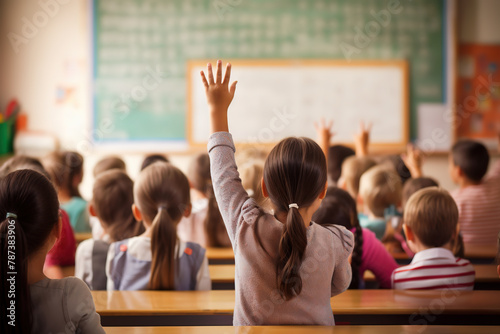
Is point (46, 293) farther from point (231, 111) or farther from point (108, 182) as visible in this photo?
point (231, 111)

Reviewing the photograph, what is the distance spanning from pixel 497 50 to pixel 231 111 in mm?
2798

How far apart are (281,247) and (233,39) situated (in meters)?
4.48

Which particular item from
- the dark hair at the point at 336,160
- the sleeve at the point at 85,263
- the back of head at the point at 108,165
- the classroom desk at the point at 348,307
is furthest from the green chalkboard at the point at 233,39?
the classroom desk at the point at 348,307

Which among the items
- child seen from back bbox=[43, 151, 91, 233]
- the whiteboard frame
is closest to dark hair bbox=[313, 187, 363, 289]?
child seen from back bbox=[43, 151, 91, 233]

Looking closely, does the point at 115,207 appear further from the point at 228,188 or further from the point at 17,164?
the point at 228,188

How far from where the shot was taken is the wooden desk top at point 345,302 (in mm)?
1505

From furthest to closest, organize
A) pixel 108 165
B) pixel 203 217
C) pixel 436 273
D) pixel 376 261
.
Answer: pixel 108 165
pixel 203 217
pixel 376 261
pixel 436 273

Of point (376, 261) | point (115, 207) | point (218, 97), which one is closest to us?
point (218, 97)

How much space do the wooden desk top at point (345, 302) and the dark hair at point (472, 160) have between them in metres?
1.58

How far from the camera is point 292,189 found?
1.27m

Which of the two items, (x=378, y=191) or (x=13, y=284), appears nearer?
(x=13, y=284)

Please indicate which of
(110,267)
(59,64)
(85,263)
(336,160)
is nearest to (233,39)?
(59,64)

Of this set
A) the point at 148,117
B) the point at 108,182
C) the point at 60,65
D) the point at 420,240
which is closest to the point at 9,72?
the point at 60,65

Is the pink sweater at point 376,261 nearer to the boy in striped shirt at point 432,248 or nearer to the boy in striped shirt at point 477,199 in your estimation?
the boy in striped shirt at point 432,248
